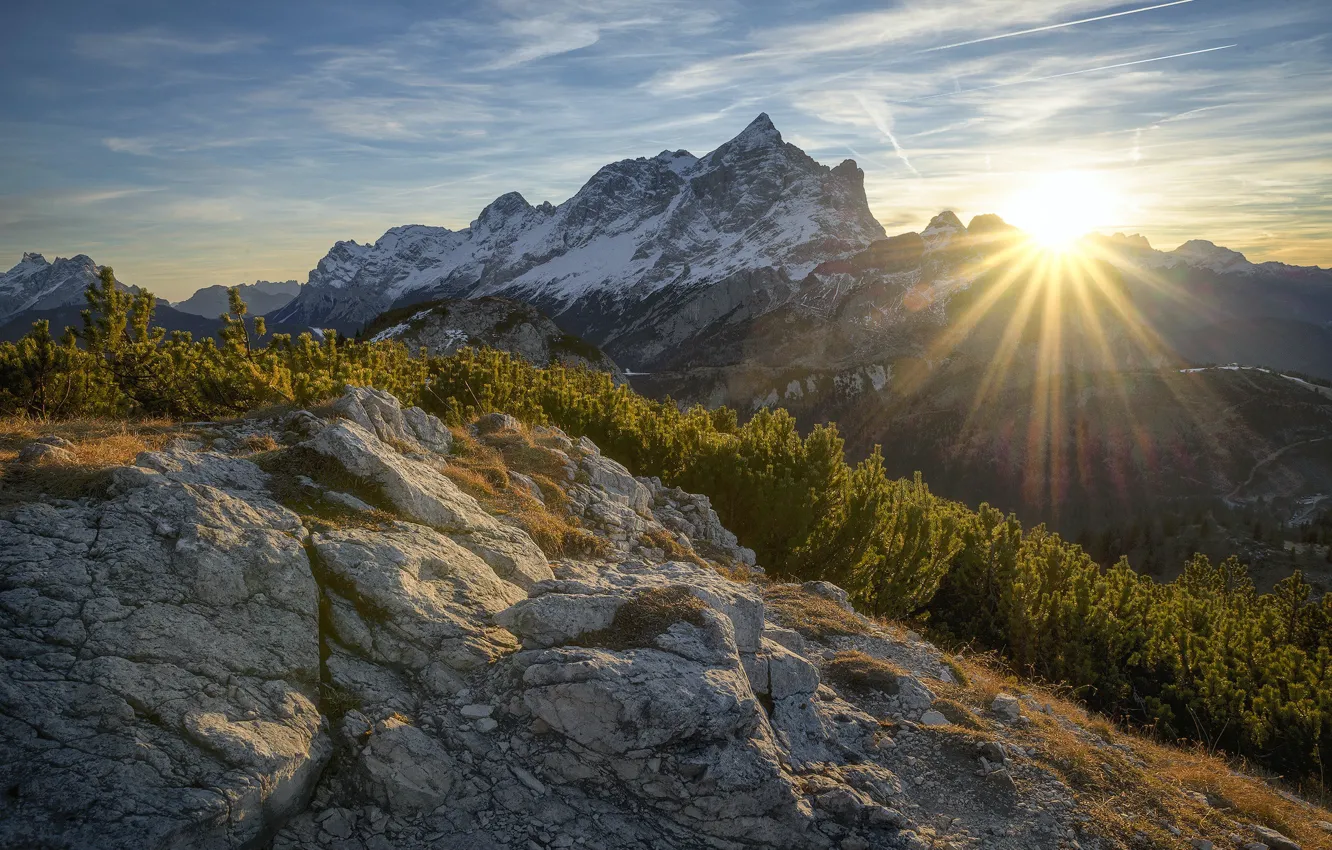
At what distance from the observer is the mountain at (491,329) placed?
372 feet

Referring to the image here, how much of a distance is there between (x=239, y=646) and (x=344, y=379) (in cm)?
1277

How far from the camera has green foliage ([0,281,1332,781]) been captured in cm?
1717

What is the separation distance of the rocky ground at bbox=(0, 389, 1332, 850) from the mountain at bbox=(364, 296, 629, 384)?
103 meters

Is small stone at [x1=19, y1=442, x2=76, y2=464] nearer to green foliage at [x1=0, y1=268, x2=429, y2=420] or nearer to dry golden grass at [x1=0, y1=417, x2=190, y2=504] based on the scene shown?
dry golden grass at [x1=0, y1=417, x2=190, y2=504]

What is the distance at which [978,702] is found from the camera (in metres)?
11.7

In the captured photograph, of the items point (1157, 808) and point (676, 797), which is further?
point (1157, 808)

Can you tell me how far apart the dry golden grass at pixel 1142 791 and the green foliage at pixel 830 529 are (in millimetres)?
4179

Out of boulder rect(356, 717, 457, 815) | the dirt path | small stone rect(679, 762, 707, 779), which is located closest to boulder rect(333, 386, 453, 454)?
boulder rect(356, 717, 457, 815)

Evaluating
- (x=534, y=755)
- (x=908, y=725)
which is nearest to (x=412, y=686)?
(x=534, y=755)

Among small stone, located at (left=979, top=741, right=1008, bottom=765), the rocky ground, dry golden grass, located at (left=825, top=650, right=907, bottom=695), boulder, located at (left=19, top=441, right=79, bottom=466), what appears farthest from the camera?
dry golden grass, located at (left=825, top=650, right=907, bottom=695)

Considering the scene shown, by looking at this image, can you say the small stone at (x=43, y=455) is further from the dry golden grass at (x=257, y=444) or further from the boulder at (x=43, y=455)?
the dry golden grass at (x=257, y=444)

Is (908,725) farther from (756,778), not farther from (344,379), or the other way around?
(344,379)

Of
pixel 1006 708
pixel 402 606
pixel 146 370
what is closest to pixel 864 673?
pixel 1006 708

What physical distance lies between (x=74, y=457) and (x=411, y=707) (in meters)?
5.95
